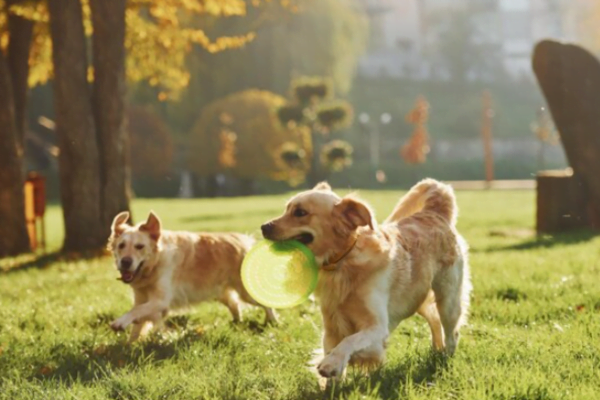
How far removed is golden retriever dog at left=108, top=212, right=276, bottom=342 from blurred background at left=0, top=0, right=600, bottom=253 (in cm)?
697

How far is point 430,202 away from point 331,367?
7.12ft

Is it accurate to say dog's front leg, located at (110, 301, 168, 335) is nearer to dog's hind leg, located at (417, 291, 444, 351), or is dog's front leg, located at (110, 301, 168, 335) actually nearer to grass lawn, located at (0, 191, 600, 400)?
grass lawn, located at (0, 191, 600, 400)

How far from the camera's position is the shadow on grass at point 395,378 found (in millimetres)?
4910

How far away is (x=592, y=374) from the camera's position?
519cm

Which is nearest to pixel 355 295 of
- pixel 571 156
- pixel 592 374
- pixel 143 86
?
pixel 592 374

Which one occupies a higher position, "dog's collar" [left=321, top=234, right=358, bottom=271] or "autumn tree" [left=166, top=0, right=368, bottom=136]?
"autumn tree" [left=166, top=0, right=368, bottom=136]

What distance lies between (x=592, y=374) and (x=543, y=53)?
12209mm

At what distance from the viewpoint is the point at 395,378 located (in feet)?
17.4

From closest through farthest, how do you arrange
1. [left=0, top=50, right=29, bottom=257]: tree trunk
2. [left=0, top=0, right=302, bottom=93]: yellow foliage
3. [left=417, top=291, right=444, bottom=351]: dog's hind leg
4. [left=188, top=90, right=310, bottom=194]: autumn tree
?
[left=417, top=291, right=444, bottom=351]: dog's hind leg, [left=0, top=50, right=29, bottom=257]: tree trunk, [left=0, top=0, right=302, bottom=93]: yellow foliage, [left=188, top=90, right=310, bottom=194]: autumn tree

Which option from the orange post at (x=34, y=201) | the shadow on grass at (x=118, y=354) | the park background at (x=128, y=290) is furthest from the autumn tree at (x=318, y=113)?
the shadow on grass at (x=118, y=354)

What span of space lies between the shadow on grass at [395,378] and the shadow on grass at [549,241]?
8.38 m

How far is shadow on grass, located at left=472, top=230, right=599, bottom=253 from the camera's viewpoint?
1402cm

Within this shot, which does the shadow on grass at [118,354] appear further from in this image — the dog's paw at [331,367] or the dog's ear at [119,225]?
the dog's paw at [331,367]

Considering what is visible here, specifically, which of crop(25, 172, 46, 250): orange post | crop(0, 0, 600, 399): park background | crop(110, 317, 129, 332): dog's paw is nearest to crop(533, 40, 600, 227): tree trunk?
crop(0, 0, 600, 399): park background
